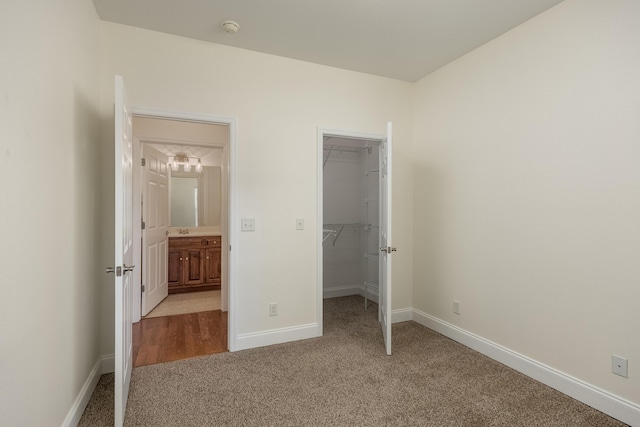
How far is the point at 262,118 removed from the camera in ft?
9.78

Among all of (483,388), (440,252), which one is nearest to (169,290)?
(440,252)

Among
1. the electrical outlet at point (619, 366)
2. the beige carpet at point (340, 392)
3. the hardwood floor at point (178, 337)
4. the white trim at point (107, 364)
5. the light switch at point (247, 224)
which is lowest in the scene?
the hardwood floor at point (178, 337)

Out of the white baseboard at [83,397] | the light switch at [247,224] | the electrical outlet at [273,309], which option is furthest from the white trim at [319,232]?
the white baseboard at [83,397]

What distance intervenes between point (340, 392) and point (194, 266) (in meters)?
3.51

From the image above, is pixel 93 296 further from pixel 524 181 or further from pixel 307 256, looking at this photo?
Answer: pixel 524 181

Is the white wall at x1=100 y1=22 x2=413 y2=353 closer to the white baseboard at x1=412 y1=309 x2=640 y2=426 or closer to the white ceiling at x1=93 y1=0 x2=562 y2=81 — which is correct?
the white ceiling at x1=93 y1=0 x2=562 y2=81

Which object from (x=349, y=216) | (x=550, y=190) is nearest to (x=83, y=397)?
(x=550, y=190)

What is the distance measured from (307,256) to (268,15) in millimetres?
2078

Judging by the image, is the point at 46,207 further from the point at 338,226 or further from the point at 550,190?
the point at 338,226

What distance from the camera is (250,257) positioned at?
295cm

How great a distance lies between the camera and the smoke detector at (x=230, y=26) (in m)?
2.46

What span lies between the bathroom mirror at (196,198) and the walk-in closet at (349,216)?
6.93ft

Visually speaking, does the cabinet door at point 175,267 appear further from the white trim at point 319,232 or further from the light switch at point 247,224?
the white trim at point 319,232

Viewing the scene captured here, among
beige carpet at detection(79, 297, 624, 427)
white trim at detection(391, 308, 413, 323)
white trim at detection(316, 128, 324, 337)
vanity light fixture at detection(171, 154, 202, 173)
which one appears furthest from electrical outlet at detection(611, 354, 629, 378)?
vanity light fixture at detection(171, 154, 202, 173)
